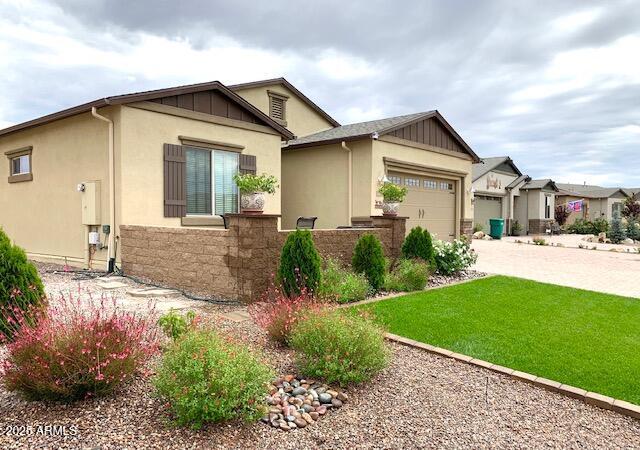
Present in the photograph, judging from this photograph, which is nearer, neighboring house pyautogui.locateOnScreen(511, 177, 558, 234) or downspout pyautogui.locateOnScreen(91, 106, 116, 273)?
downspout pyautogui.locateOnScreen(91, 106, 116, 273)

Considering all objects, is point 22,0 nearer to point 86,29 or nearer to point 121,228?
point 86,29

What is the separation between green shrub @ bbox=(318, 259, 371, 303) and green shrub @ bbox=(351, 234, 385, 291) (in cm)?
16

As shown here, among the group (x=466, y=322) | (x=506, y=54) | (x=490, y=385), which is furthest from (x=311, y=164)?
(x=490, y=385)

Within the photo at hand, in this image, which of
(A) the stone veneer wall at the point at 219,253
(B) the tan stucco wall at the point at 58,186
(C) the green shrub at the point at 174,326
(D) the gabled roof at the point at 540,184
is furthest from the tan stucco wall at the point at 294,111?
(D) the gabled roof at the point at 540,184

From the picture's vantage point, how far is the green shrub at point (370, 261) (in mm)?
7742

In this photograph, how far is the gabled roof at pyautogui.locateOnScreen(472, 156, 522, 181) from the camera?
80.1 feet

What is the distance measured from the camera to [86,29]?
9492 mm

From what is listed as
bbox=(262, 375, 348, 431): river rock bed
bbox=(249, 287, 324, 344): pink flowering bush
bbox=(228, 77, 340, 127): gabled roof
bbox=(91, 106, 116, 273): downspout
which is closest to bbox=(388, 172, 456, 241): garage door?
bbox=(228, 77, 340, 127): gabled roof

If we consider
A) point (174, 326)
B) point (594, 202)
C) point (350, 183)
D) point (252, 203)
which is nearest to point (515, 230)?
point (594, 202)

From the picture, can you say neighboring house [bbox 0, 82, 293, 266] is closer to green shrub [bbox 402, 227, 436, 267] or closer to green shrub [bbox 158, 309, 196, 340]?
green shrub [bbox 402, 227, 436, 267]

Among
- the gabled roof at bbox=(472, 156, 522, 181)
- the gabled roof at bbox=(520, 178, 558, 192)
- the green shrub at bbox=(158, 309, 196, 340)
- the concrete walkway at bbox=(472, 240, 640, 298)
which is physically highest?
the gabled roof at bbox=(472, 156, 522, 181)

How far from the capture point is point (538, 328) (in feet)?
18.2

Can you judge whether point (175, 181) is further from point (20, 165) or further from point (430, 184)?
point (430, 184)

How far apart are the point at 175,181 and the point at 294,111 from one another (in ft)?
28.0
